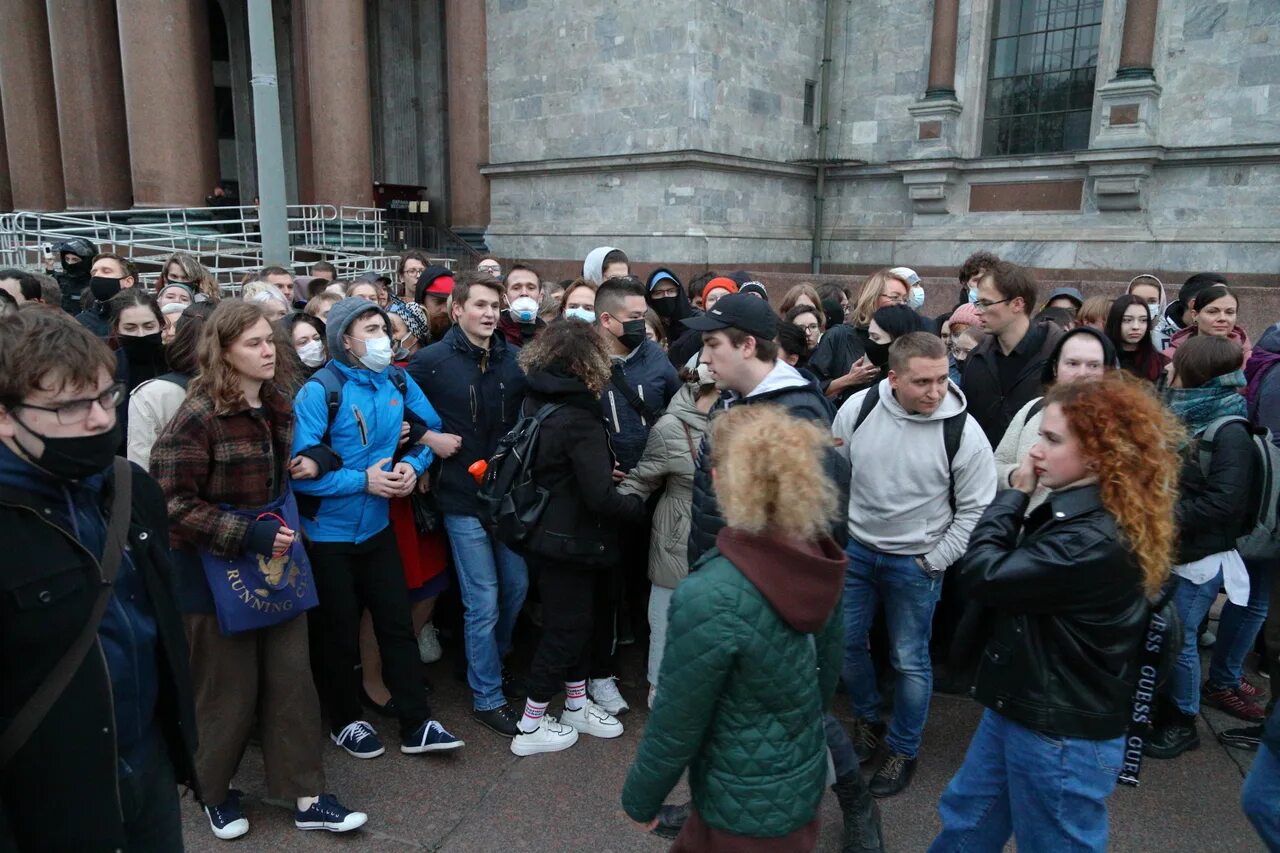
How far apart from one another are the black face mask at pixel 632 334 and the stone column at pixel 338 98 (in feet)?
39.5

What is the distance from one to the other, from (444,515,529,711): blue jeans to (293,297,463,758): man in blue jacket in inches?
12.4

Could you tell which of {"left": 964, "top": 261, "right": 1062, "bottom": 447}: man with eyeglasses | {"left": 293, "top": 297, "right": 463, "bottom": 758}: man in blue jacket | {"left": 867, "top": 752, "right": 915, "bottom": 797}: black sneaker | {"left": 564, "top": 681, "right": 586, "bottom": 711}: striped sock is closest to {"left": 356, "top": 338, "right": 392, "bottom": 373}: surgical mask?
{"left": 293, "top": 297, "right": 463, "bottom": 758}: man in blue jacket

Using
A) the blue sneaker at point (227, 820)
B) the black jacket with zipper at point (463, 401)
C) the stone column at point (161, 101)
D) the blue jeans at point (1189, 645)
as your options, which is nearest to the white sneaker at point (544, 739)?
the black jacket with zipper at point (463, 401)

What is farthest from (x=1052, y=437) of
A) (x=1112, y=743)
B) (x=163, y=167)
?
(x=163, y=167)

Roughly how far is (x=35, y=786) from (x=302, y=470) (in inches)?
72.7

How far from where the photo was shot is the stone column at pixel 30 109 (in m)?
18.3

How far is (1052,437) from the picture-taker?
101 inches

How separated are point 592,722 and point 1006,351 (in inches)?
117

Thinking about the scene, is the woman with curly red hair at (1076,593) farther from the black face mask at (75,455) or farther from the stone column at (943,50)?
the stone column at (943,50)

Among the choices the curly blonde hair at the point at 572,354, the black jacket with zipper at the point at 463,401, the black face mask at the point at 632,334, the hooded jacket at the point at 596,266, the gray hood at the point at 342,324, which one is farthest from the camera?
the hooded jacket at the point at 596,266

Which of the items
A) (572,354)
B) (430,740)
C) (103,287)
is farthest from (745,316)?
(103,287)

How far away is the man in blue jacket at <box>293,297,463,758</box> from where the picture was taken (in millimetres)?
3965

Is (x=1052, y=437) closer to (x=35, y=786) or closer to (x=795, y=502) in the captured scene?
(x=795, y=502)

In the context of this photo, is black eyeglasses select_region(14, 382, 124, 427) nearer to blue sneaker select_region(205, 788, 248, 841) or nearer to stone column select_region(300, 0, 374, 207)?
blue sneaker select_region(205, 788, 248, 841)
